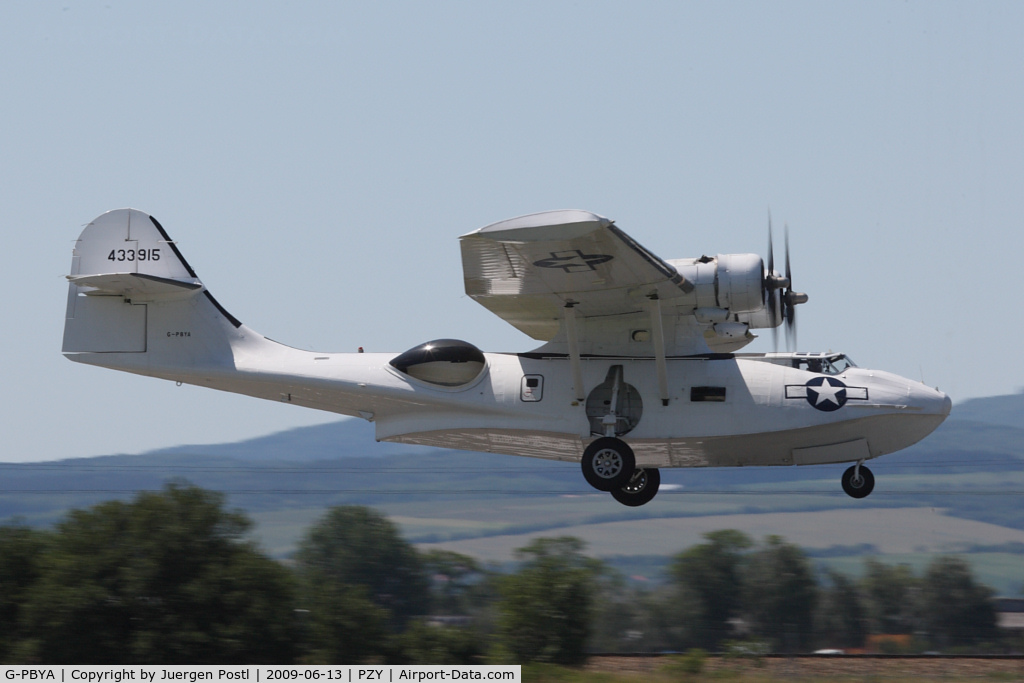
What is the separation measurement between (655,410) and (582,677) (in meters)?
3.53

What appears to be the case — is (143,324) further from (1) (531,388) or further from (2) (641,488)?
(2) (641,488)

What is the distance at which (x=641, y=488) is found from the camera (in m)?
15.4

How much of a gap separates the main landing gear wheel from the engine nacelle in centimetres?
214

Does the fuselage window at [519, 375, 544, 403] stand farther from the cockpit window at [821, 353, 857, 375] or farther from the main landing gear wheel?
the cockpit window at [821, 353, 857, 375]

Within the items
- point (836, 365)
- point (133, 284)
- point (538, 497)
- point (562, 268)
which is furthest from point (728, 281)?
point (538, 497)

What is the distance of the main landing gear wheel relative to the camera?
1358 centimetres

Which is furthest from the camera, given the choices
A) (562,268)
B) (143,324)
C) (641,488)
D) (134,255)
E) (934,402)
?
(641,488)

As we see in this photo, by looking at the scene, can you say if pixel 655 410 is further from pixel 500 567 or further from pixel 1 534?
pixel 1 534

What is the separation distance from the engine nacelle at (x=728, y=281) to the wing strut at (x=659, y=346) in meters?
0.58

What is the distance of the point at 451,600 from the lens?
17.1m

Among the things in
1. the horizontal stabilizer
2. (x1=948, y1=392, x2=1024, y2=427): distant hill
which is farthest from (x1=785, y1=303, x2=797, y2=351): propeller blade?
(x1=948, y1=392, x2=1024, y2=427): distant hill

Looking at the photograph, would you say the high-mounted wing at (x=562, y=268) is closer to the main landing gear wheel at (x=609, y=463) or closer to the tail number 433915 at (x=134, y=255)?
the main landing gear wheel at (x=609, y=463)

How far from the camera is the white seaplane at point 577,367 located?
13.2 meters

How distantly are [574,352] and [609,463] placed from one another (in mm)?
1539
